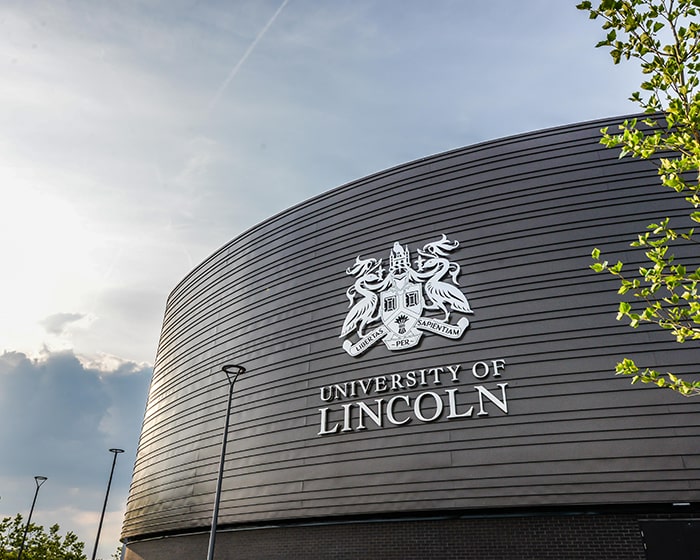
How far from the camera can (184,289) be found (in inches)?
1043

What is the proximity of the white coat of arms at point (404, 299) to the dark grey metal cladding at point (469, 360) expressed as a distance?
0.31 m

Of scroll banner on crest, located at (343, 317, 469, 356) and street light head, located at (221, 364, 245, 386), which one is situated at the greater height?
scroll banner on crest, located at (343, 317, 469, 356)

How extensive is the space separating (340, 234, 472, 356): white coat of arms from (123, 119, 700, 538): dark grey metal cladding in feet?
1.03

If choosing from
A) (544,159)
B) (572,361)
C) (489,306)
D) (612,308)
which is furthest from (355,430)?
(544,159)

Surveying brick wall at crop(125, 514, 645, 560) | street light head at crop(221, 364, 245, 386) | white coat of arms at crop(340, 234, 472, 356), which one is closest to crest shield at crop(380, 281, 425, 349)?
white coat of arms at crop(340, 234, 472, 356)

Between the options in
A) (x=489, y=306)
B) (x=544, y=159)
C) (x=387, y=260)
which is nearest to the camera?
(x=489, y=306)

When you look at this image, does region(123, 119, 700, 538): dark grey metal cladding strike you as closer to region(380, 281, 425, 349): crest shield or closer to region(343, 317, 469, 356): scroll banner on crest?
region(343, 317, 469, 356): scroll banner on crest

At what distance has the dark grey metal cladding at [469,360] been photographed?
39.5 feet

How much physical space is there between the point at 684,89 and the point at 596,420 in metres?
8.17

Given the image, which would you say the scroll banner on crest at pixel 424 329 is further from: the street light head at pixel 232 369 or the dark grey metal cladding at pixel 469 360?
the street light head at pixel 232 369

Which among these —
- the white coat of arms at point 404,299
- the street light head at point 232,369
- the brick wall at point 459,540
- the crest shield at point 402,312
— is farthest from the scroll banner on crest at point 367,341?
the brick wall at point 459,540

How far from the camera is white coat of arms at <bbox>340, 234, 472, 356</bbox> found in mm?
15062

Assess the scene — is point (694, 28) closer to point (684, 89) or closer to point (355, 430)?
point (684, 89)

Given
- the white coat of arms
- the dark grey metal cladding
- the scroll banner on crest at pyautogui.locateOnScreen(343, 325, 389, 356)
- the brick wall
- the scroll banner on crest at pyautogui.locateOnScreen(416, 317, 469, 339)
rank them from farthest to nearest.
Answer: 1. the scroll banner on crest at pyautogui.locateOnScreen(343, 325, 389, 356)
2. the white coat of arms
3. the scroll banner on crest at pyautogui.locateOnScreen(416, 317, 469, 339)
4. the dark grey metal cladding
5. the brick wall
